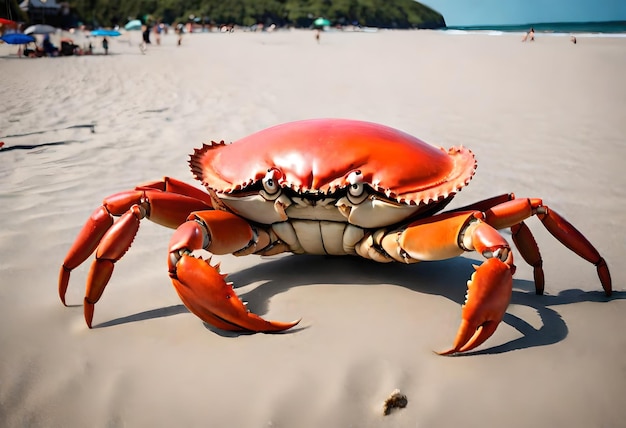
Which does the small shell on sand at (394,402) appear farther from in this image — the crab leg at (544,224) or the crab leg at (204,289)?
the crab leg at (544,224)

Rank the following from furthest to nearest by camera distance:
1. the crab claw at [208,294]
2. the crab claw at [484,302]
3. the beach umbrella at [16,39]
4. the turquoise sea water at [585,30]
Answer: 1. the turquoise sea water at [585,30]
2. the beach umbrella at [16,39]
3. the crab claw at [208,294]
4. the crab claw at [484,302]

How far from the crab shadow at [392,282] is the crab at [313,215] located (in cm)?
13

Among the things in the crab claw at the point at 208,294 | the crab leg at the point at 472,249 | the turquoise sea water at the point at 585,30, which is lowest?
the crab claw at the point at 208,294

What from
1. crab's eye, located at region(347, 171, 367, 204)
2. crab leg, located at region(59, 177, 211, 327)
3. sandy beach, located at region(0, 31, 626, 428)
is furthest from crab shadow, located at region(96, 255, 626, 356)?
crab's eye, located at region(347, 171, 367, 204)

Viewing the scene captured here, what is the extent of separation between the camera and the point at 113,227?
88.8 inches

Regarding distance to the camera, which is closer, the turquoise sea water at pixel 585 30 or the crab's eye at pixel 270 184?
the crab's eye at pixel 270 184

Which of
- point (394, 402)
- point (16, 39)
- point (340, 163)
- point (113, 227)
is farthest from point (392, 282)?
point (16, 39)

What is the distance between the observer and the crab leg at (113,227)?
88.2 inches

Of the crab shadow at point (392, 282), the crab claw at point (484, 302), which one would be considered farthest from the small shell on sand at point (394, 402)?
the crab shadow at point (392, 282)

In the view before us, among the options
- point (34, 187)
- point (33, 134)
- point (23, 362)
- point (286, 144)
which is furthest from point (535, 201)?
point (33, 134)

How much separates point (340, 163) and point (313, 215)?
0.85 ft

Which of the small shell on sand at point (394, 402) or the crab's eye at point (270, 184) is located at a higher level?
the crab's eye at point (270, 184)

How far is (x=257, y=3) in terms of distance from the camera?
273 feet

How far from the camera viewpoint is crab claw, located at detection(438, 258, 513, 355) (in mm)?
1843
